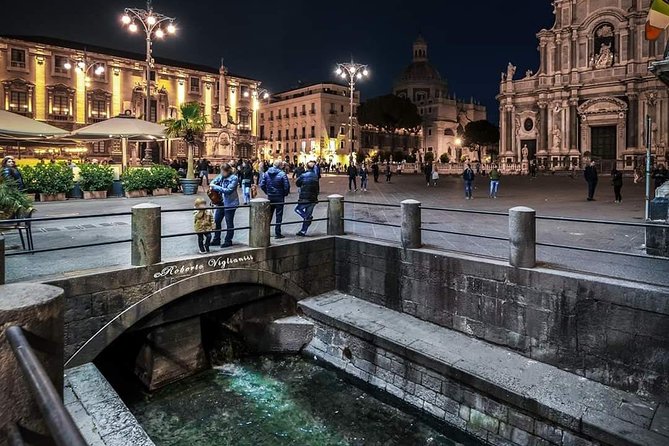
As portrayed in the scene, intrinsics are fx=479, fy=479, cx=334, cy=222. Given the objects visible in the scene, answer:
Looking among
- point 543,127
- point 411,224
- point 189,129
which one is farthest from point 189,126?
point 543,127

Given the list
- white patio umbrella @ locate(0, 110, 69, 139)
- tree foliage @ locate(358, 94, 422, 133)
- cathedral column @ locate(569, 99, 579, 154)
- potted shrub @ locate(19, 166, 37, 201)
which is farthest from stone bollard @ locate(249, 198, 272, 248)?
tree foliage @ locate(358, 94, 422, 133)

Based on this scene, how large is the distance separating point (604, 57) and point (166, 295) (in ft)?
175

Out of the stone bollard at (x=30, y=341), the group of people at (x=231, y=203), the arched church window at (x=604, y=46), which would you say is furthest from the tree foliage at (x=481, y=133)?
the stone bollard at (x=30, y=341)

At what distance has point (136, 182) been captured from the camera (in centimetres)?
2077

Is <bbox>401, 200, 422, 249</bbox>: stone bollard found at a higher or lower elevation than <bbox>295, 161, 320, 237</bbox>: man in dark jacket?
lower

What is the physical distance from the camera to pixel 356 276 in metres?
10.5

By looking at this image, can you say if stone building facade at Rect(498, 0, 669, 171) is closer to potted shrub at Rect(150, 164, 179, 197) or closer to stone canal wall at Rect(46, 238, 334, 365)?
potted shrub at Rect(150, 164, 179, 197)

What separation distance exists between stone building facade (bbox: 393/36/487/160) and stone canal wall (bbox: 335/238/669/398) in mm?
100876

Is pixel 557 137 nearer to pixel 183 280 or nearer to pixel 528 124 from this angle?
pixel 528 124

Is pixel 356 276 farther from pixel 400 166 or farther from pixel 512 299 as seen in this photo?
pixel 400 166

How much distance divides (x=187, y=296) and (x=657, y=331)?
7.10 meters

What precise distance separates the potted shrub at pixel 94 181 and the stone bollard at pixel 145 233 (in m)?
14.0

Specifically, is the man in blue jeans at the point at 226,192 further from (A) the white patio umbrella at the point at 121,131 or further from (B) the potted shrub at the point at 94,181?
(A) the white patio umbrella at the point at 121,131

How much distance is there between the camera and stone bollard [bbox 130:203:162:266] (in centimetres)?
740
